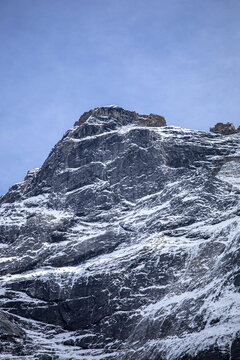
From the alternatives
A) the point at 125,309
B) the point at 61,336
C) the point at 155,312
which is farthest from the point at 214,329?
the point at 61,336

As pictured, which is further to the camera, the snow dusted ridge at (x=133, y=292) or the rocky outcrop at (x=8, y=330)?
the rocky outcrop at (x=8, y=330)

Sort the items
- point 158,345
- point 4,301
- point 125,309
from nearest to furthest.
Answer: point 158,345, point 125,309, point 4,301

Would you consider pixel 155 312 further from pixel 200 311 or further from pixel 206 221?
pixel 206 221

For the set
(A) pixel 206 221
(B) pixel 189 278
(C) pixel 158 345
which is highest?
(A) pixel 206 221

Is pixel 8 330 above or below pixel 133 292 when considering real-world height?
below

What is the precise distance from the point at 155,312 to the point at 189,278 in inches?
522

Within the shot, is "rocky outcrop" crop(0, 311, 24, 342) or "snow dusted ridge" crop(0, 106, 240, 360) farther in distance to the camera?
"rocky outcrop" crop(0, 311, 24, 342)

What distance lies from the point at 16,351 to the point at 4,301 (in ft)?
80.6

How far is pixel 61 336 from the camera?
16550cm

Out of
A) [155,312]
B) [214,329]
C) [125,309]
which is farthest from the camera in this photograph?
[125,309]

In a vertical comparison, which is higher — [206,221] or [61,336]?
[206,221]

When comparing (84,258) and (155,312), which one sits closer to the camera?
(155,312)

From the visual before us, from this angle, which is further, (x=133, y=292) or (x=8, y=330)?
(x=133, y=292)

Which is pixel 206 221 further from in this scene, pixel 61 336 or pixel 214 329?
pixel 214 329
